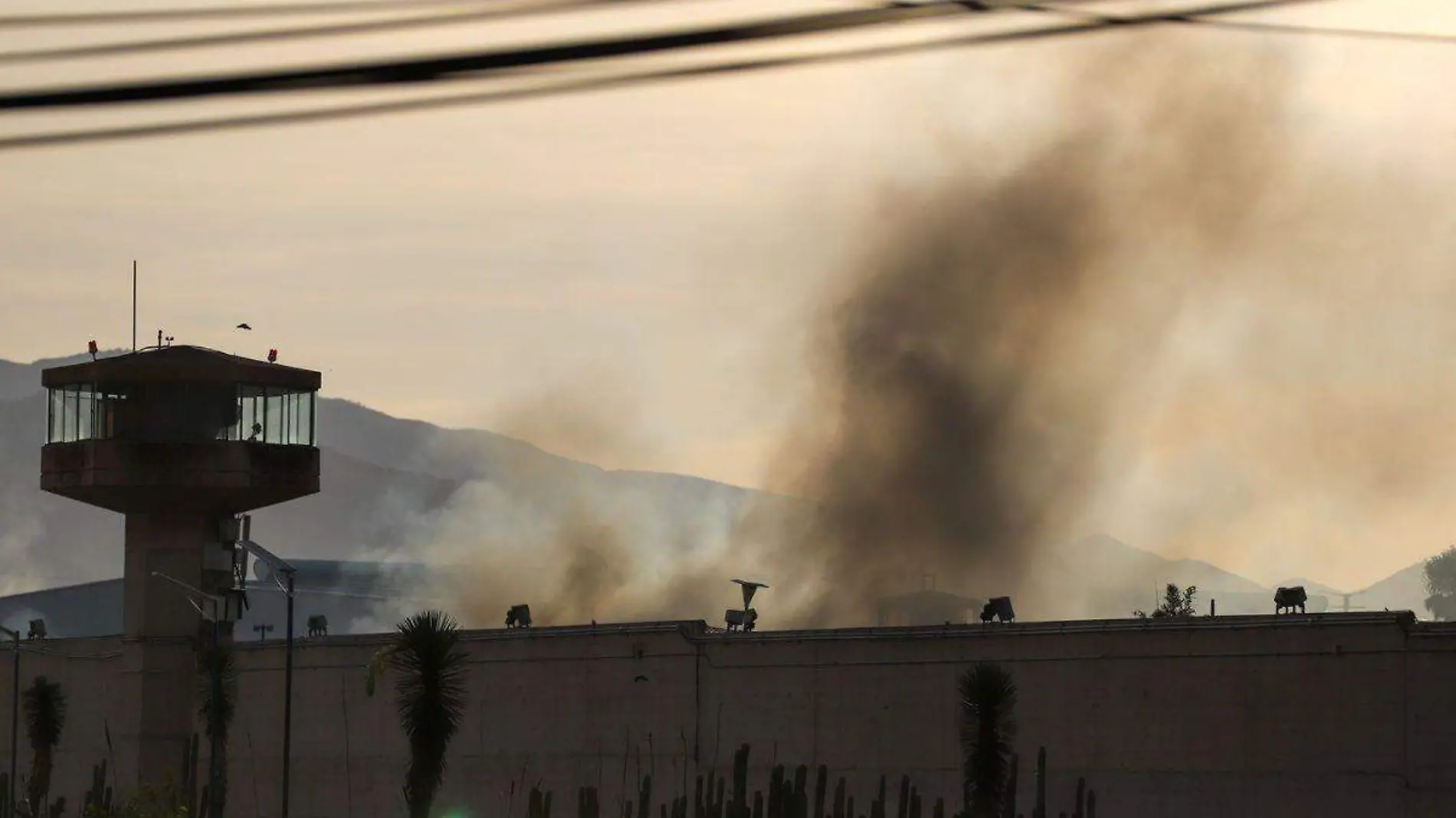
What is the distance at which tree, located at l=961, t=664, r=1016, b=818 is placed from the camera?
62188 mm

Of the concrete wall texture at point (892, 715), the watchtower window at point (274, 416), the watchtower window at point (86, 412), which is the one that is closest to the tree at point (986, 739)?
the concrete wall texture at point (892, 715)

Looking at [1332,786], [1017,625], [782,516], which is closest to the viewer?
[1332,786]

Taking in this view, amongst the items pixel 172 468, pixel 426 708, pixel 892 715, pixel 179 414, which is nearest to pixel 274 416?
pixel 179 414

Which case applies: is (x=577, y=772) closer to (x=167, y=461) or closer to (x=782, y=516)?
(x=167, y=461)

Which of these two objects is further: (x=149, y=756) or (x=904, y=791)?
(x=149, y=756)

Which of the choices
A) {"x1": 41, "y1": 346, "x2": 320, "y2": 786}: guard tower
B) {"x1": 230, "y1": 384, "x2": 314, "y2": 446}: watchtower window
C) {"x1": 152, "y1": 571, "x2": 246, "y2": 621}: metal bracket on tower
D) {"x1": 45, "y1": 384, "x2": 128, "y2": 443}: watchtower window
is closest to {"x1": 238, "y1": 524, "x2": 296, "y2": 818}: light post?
{"x1": 152, "y1": 571, "x2": 246, "y2": 621}: metal bracket on tower

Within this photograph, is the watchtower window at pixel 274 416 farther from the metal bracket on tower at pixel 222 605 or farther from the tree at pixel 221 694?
the tree at pixel 221 694

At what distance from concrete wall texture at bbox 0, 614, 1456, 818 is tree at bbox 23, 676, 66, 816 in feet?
7.88

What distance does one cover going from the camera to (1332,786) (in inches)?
2665

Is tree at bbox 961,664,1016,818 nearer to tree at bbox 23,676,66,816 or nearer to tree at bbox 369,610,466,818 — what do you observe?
tree at bbox 369,610,466,818

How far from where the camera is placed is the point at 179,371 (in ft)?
299

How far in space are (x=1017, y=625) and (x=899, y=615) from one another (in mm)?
84937

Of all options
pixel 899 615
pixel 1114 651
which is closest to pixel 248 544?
pixel 1114 651

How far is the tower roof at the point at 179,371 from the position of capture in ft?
298
